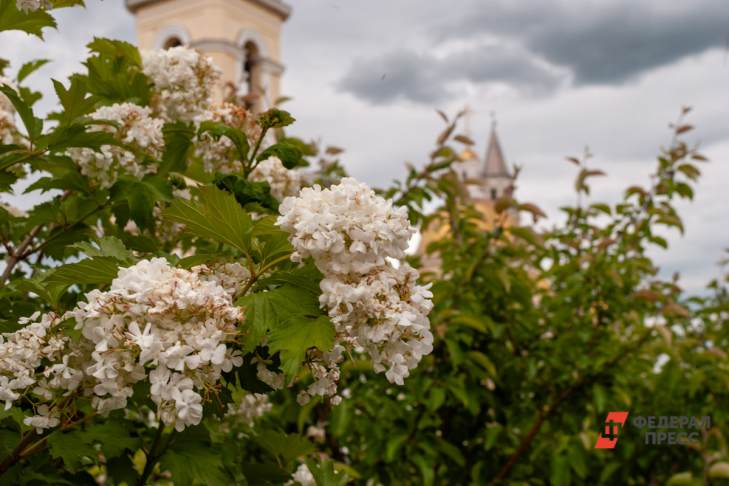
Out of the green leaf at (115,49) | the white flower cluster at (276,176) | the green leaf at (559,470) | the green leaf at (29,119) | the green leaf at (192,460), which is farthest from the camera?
the green leaf at (559,470)

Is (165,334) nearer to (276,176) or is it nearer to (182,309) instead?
(182,309)

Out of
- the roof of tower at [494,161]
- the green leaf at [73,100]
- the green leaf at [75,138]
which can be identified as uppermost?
the roof of tower at [494,161]

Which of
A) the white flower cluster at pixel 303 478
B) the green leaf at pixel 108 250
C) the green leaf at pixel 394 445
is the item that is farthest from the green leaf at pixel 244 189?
the green leaf at pixel 394 445

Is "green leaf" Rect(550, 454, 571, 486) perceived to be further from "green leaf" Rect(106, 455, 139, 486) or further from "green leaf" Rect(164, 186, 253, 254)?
"green leaf" Rect(164, 186, 253, 254)

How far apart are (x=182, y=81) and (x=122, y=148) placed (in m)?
0.32

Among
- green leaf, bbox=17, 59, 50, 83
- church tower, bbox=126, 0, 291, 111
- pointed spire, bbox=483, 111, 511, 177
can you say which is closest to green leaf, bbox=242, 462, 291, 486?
green leaf, bbox=17, 59, 50, 83

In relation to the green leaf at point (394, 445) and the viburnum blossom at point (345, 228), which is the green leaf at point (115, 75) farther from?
the green leaf at point (394, 445)

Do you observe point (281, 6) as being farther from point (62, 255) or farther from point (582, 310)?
point (62, 255)

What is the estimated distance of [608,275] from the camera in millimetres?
3879

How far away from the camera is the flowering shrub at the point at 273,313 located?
52.0 inches

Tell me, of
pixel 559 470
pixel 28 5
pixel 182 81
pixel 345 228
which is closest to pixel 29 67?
pixel 182 81

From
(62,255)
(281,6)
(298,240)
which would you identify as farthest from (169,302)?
(281,6)

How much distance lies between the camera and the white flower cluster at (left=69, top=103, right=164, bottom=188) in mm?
2145

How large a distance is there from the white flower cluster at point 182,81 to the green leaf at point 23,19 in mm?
448
